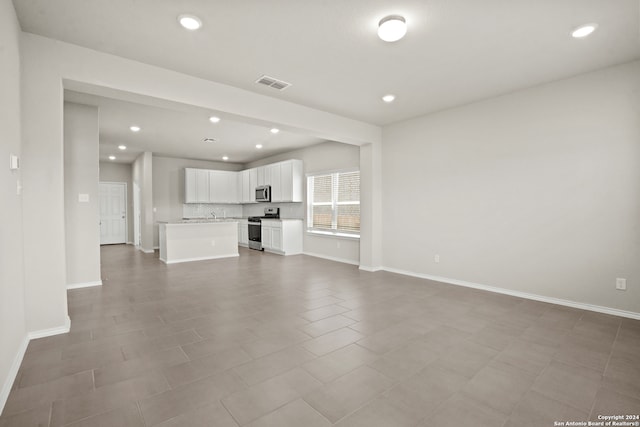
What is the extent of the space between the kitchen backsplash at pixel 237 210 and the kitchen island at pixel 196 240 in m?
1.63

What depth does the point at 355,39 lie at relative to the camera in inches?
110

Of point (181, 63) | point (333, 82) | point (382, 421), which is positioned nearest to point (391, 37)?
point (333, 82)

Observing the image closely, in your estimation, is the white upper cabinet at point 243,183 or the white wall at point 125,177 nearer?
the white upper cabinet at point 243,183

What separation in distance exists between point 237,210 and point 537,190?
8759mm

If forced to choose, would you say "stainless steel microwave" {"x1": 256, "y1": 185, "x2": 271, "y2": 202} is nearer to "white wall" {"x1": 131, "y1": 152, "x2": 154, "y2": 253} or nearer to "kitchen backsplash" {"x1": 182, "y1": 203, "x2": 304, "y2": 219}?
"kitchen backsplash" {"x1": 182, "y1": 203, "x2": 304, "y2": 219}

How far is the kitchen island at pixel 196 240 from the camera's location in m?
6.55

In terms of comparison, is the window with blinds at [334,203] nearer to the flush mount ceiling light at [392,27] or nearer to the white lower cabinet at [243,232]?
the white lower cabinet at [243,232]

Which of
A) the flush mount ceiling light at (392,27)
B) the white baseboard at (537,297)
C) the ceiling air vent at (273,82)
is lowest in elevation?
the white baseboard at (537,297)

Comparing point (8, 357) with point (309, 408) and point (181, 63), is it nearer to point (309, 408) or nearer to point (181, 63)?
point (309, 408)

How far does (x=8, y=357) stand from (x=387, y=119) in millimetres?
5319

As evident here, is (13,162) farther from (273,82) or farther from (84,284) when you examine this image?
(84,284)

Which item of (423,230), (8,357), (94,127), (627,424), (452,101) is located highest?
(452,101)

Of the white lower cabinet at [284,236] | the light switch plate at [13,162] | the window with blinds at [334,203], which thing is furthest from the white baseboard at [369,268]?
the light switch plate at [13,162]

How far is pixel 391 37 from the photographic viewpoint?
2.57 metres
